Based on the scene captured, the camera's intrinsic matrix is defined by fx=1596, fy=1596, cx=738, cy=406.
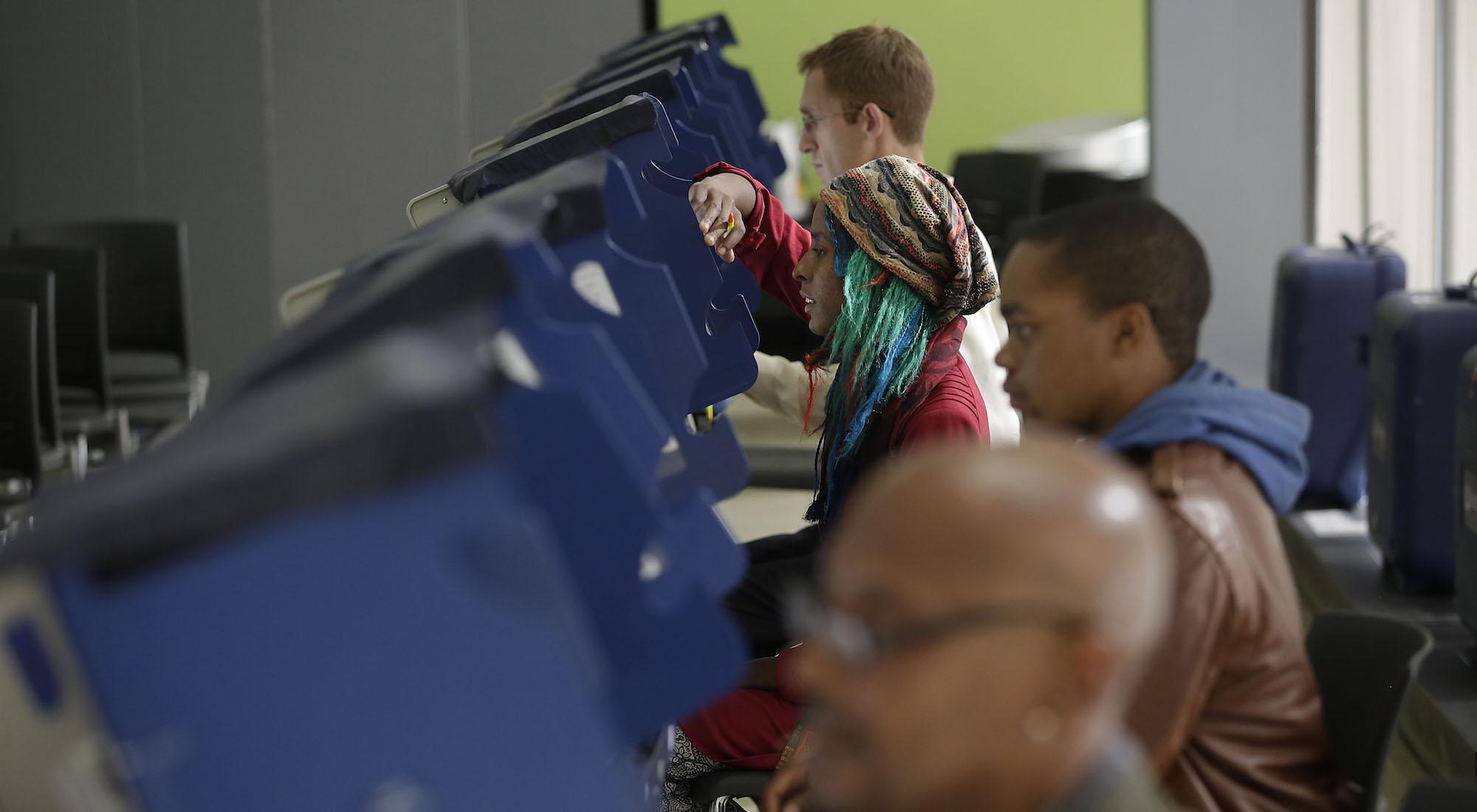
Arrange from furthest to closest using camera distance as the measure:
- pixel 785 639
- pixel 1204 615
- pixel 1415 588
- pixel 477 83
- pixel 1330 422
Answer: pixel 477 83, pixel 1330 422, pixel 1415 588, pixel 785 639, pixel 1204 615

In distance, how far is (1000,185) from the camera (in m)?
6.89

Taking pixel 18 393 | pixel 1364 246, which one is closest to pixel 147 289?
pixel 18 393

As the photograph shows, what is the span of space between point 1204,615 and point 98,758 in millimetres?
798

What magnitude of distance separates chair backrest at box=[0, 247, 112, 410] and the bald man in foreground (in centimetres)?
416

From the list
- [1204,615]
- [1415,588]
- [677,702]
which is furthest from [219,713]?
[1415,588]

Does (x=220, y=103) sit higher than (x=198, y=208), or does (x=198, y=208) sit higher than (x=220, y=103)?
(x=220, y=103)

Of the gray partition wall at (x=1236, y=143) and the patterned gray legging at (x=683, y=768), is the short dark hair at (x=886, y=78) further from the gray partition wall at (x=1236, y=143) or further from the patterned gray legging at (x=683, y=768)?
the gray partition wall at (x=1236, y=143)

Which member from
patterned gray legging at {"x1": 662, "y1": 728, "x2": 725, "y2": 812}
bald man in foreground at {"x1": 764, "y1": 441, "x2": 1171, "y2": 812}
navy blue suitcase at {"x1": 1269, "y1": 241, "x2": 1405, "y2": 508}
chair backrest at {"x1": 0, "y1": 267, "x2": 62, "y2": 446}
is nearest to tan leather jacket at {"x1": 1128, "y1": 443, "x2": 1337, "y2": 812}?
bald man in foreground at {"x1": 764, "y1": 441, "x2": 1171, "y2": 812}

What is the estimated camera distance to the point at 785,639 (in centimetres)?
241

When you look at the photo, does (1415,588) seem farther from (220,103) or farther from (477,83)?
(220,103)

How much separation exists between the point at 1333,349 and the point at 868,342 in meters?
3.05

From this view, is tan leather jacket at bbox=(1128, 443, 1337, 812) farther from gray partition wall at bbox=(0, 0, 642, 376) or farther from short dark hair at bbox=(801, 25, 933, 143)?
gray partition wall at bbox=(0, 0, 642, 376)

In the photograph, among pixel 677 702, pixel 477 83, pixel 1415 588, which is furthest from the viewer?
pixel 477 83

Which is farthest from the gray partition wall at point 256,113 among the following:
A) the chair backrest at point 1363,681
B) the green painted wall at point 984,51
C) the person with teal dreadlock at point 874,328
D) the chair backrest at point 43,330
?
the chair backrest at point 1363,681
